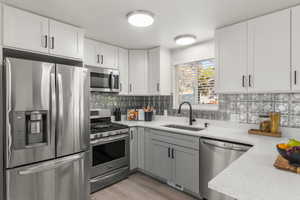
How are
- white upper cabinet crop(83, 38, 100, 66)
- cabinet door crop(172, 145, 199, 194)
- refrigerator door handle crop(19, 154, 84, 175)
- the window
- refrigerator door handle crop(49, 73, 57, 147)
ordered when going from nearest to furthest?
refrigerator door handle crop(19, 154, 84, 175) < refrigerator door handle crop(49, 73, 57, 147) < cabinet door crop(172, 145, 199, 194) < white upper cabinet crop(83, 38, 100, 66) < the window

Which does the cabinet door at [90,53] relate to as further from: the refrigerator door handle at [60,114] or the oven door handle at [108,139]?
the oven door handle at [108,139]

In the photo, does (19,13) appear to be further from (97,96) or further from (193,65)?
(193,65)

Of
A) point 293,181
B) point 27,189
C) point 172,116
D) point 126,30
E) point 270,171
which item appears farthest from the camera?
point 172,116

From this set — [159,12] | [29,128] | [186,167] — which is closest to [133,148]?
[186,167]

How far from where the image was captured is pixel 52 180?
1.77 metres

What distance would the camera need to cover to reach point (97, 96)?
3047mm

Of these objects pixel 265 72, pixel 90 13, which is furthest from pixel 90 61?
pixel 265 72

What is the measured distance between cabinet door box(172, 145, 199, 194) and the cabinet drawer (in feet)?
0.22

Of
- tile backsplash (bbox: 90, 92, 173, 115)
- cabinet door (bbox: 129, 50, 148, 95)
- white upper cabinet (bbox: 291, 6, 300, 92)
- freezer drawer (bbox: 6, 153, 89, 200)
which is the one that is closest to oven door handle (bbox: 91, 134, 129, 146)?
freezer drawer (bbox: 6, 153, 89, 200)

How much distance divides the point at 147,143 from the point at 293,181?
211 centimetres

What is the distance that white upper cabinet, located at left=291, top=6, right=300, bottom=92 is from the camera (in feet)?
5.66

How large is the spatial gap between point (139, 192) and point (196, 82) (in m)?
2.10

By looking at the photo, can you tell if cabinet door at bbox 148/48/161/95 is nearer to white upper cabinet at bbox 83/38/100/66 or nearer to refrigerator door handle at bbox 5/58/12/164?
white upper cabinet at bbox 83/38/100/66

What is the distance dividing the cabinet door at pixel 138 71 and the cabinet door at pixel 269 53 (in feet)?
6.18
